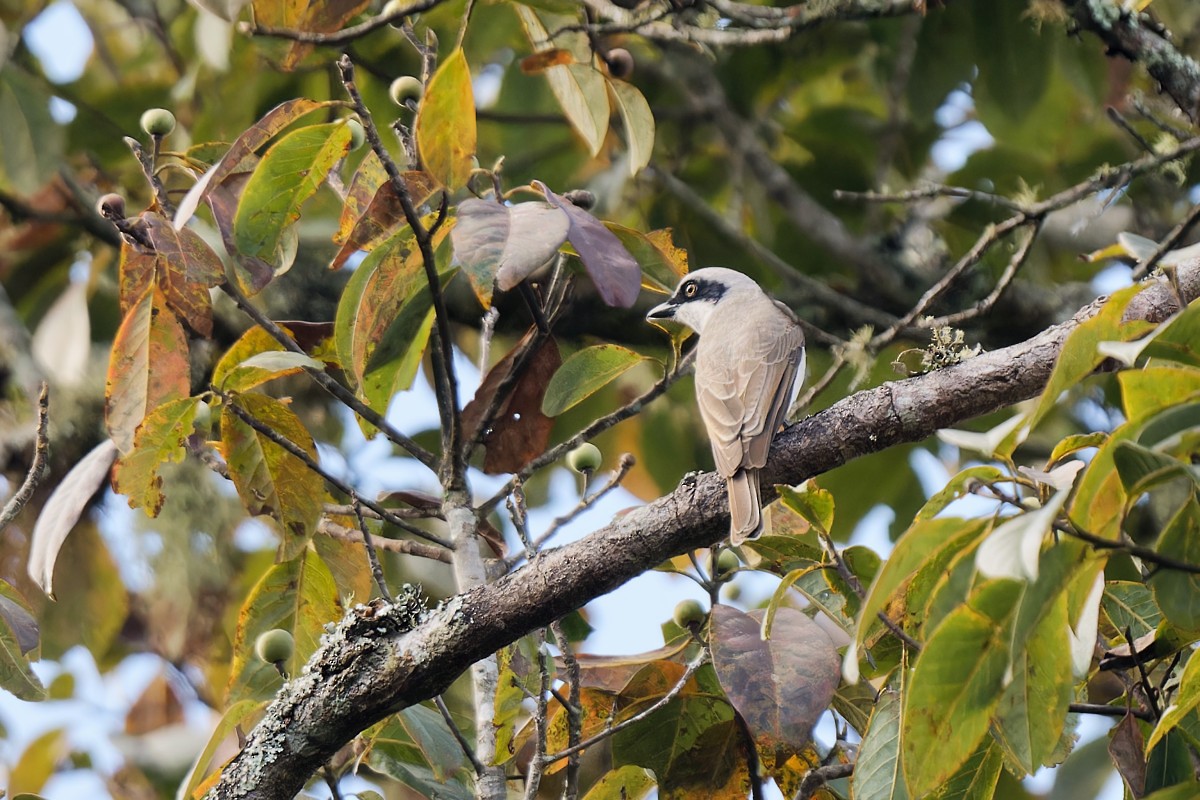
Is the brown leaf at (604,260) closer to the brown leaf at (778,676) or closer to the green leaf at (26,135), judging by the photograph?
the brown leaf at (778,676)

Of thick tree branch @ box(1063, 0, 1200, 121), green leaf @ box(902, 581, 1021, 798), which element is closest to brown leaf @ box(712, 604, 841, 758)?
green leaf @ box(902, 581, 1021, 798)

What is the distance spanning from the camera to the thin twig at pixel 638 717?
2631mm

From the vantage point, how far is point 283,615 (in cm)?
318

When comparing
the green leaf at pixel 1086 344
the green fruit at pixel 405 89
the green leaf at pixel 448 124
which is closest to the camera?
the green leaf at pixel 1086 344

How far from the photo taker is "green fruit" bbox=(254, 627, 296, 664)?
3.02 m

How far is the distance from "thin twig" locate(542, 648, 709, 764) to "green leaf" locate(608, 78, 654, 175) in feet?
4.64

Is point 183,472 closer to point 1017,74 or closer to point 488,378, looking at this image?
point 488,378

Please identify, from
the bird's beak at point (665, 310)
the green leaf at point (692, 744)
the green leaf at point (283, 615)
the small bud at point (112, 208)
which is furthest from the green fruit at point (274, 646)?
the bird's beak at point (665, 310)

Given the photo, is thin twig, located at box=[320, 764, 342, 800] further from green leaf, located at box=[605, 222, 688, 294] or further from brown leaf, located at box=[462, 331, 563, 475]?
green leaf, located at box=[605, 222, 688, 294]

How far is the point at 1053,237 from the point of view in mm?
7078

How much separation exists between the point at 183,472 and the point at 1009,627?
516 centimetres

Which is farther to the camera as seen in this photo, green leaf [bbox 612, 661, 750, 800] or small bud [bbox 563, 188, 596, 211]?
small bud [bbox 563, 188, 596, 211]

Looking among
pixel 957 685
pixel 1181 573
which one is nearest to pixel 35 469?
pixel 957 685

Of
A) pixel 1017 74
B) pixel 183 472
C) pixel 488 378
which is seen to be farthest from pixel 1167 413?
pixel 183 472
